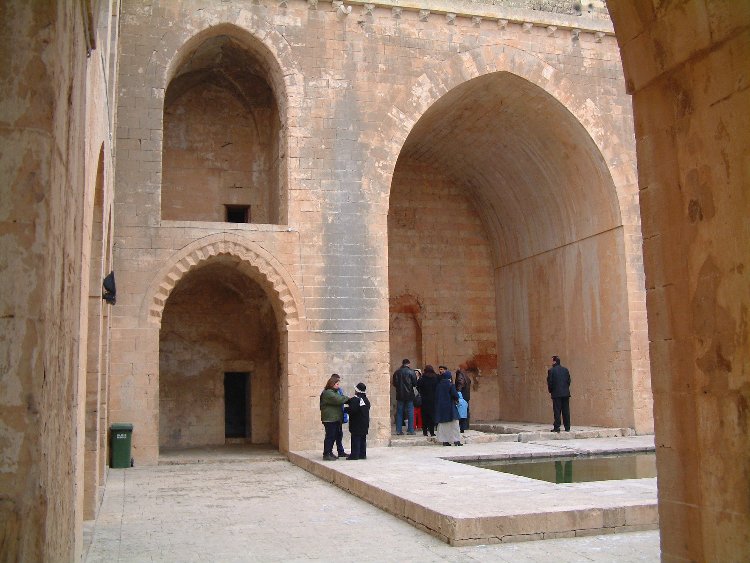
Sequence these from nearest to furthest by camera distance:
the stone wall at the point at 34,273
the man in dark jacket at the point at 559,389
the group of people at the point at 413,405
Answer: the stone wall at the point at 34,273
the group of people at the point at 413,405
the man in dark jacket at the point at 559,389

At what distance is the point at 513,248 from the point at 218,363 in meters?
7.72

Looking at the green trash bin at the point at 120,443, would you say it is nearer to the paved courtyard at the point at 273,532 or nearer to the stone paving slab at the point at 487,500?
the paved courtyard at the point at 273,532

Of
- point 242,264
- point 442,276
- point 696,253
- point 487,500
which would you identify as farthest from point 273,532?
point 442,276

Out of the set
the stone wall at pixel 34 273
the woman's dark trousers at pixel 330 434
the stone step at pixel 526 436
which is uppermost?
the stone wall at pixel 34 273

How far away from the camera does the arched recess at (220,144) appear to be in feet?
52.0

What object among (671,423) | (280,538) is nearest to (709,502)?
(671,423)

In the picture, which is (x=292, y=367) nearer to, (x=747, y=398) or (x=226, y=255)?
(x=226, y=255)

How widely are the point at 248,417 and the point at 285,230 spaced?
473 cm

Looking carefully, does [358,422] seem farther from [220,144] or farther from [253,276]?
[220,144]

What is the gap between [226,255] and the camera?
13398 mm

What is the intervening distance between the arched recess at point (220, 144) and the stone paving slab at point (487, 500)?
715 cm

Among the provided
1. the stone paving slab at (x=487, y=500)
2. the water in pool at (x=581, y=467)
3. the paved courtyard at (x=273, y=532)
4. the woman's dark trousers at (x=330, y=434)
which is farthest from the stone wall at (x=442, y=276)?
the paved courtyard at (x=273, y=532)

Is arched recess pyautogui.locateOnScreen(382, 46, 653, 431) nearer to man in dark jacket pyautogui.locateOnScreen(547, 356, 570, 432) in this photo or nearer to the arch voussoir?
man in dark jacket pyautogui.locateOnScreen(547, 356, 570, 432)

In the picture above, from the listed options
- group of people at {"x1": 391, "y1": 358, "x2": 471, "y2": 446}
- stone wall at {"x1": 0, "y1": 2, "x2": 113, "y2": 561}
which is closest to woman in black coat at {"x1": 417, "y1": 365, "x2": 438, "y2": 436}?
group of people at {"x1": 391, "y1": 358, "x2": 471, "y2": 446}
